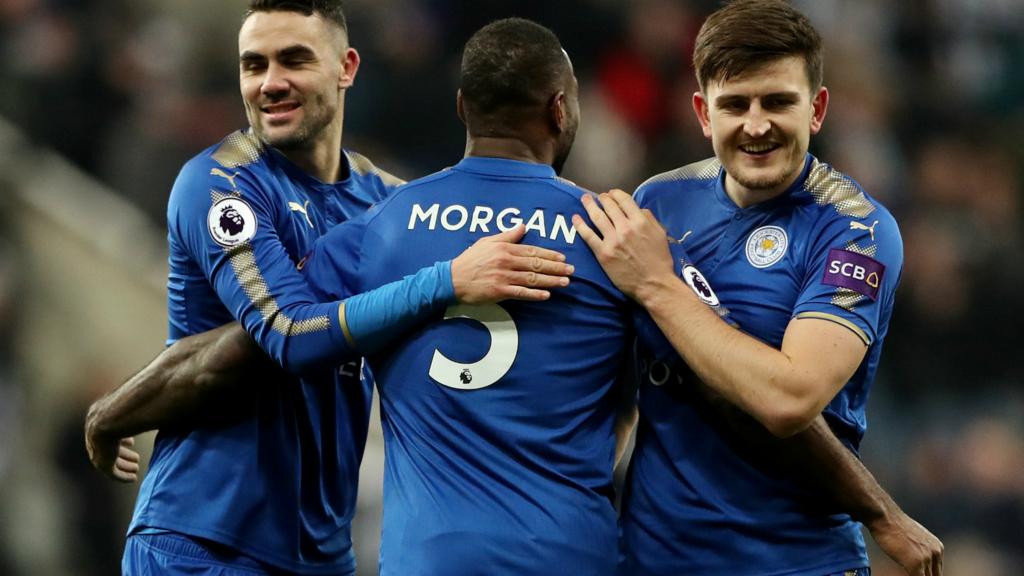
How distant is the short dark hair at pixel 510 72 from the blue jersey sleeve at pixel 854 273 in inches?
33.5

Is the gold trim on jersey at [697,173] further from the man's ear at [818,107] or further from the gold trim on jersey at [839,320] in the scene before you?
the gold trim on jersey at [839,320]

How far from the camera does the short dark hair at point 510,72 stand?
3.90 metres

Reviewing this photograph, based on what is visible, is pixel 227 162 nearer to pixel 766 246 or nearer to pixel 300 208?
pixel 300 208

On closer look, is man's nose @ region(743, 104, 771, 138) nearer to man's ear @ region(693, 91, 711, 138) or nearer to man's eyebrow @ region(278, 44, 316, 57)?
man's ear @ region(693, 91, 711, 138)

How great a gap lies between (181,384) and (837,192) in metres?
1.97

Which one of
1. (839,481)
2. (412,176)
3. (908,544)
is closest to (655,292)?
(839,481)

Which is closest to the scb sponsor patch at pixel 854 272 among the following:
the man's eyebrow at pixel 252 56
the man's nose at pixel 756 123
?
the man's nose at pixel 756 123

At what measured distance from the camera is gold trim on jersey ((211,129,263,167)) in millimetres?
4387

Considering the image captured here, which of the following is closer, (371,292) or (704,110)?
(371,292)

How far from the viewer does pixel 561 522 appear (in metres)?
3.75

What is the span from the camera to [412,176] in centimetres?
1004

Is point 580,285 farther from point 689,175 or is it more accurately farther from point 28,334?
point 28,334

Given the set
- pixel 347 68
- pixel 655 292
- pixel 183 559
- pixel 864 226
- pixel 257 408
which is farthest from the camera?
pixel 347 68

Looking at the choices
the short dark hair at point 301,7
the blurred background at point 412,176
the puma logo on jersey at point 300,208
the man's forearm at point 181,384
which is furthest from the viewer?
the blurred background at point 412,176
